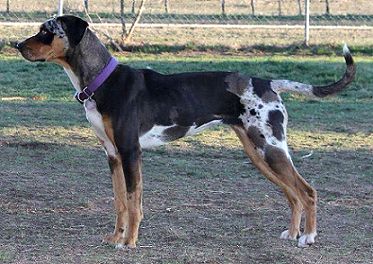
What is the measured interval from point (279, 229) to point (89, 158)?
3119 mm

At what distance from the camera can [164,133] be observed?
23.9ft

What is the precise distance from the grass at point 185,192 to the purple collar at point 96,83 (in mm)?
1013

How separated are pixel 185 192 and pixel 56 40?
2.26 m

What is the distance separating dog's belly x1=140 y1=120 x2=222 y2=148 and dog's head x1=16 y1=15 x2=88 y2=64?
813mm

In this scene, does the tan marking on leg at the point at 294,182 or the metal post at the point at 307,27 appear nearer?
the tan marking on leg at the point at 294,182

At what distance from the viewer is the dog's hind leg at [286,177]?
7273 mm

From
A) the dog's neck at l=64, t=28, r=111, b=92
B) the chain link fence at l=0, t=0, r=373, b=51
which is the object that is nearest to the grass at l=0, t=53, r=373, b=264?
the dog's neck at l=64, t=28, r=111, b=92

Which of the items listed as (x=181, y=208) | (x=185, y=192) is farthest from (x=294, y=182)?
(x=185, y=192)

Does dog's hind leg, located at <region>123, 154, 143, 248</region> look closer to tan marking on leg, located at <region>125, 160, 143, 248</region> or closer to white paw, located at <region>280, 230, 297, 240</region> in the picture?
tan marking on leg, located at <region>125, 160, 143, 248</region>

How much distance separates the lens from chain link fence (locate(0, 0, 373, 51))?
1942 cm

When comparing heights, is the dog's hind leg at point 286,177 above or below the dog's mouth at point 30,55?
below

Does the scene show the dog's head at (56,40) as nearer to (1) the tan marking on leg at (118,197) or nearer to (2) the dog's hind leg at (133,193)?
(1) the tan marking on leg at (118,197)

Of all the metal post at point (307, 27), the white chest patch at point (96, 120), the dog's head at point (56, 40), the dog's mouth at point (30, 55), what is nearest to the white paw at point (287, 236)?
the white chest patch at point (96, 120)

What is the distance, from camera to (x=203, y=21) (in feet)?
70.4
